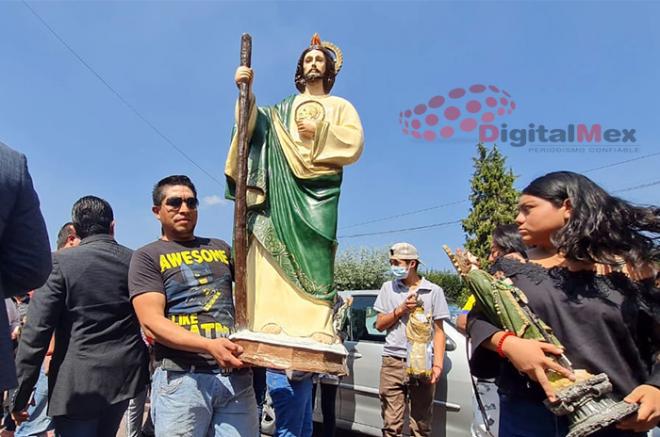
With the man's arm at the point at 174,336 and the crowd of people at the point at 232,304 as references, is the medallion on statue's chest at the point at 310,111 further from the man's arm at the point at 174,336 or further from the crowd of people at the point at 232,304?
the man's arm at the point at 174,336

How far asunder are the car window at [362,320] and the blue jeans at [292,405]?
214cm

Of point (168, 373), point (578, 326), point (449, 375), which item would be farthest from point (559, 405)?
point (449, 375)

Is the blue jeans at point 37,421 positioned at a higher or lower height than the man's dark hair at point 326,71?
lower

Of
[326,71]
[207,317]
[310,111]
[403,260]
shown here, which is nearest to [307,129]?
[310,111]

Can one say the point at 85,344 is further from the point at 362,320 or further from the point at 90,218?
the point at 362,320

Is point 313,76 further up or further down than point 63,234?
further up

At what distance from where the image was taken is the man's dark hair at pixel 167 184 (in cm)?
251

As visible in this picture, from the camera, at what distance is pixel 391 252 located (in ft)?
15.5

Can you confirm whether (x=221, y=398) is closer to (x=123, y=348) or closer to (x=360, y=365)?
(x=123, y=348)

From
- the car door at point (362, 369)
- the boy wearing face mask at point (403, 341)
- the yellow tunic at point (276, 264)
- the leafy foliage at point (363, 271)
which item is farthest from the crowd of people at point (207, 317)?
the leafy foliage at point (363, 271)

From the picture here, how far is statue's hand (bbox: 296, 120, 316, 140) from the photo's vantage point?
2812 mm

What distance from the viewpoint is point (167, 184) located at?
2.52m

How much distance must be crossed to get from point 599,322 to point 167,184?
77.5 inches

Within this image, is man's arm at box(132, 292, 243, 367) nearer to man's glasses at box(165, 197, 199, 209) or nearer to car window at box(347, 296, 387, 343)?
man's glasses at box(165, 197, 199, 209)
